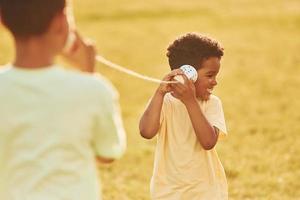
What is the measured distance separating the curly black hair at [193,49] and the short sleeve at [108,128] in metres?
1.27

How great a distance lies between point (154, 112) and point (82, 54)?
3.76ft

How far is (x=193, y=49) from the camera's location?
3992 millimetres

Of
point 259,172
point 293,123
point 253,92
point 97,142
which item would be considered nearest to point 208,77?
point 97,142

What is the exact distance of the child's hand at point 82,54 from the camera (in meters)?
2.79

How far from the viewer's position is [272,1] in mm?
22078

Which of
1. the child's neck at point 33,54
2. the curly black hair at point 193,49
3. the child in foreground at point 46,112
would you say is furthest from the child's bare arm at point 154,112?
the child's neck at point 33,54

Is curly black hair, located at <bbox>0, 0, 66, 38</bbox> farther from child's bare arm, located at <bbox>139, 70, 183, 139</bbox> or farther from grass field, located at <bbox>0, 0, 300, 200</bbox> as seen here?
grass field, located at <bbox>0, 0, 300, 200</bbox>

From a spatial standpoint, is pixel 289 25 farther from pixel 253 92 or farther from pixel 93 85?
pixel 93 85

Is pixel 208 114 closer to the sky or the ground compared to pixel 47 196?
closer to the sky

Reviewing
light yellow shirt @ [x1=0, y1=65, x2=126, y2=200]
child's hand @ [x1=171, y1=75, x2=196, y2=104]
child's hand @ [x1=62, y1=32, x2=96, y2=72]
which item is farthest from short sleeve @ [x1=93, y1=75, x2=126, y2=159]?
child's hand @ [x1=171, y1=75, x2=196, y2=104]

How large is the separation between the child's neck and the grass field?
3.83m

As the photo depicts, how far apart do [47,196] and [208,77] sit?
152cm

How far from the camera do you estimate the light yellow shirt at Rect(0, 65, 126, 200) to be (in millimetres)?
2596

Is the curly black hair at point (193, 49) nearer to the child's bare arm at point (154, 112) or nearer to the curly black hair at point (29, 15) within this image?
the child's bare arm at point (154, 112)
